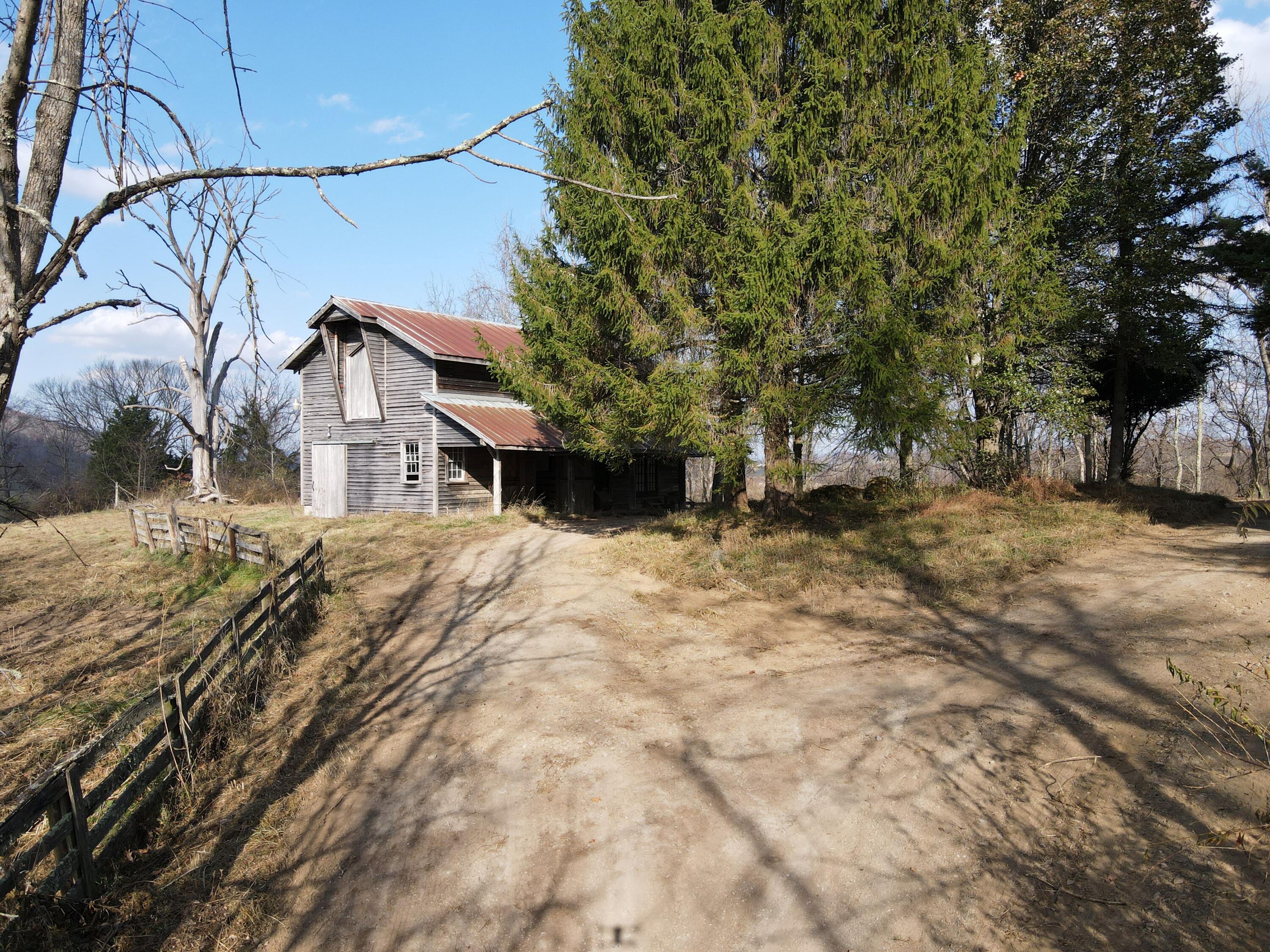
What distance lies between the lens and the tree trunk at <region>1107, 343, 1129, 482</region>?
1952 cm

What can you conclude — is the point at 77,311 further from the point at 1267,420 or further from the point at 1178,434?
the point at 1178,434

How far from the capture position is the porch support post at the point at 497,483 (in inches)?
782

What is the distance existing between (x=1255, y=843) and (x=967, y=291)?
10.8 meters

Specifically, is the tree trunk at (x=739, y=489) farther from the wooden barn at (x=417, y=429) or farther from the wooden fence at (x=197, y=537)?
the wooden fence at (x=197, y=537)

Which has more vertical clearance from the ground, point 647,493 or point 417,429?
point 417,429

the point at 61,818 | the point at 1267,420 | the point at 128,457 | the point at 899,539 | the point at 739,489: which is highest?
the point at 1267,420

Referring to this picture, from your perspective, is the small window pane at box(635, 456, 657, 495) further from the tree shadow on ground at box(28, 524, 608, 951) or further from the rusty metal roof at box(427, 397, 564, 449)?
the tree shadow on ground at box(28, 524, 608, 951)

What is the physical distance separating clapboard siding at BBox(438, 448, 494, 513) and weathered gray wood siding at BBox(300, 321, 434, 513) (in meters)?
0.42

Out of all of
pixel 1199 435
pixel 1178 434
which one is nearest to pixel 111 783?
pixel 1199 435

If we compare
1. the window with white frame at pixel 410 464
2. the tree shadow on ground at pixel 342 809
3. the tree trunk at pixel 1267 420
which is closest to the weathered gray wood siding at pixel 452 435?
the window with white frame at pixel 410 464

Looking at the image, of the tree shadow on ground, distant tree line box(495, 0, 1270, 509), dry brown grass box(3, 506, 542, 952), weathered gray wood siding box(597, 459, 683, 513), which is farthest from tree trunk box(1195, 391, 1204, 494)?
dry brown grass box(3, 506, 542, 952)

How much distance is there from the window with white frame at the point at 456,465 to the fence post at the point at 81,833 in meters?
16.4

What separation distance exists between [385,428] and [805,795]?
1919 centimetres

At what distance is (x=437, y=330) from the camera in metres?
22.8
